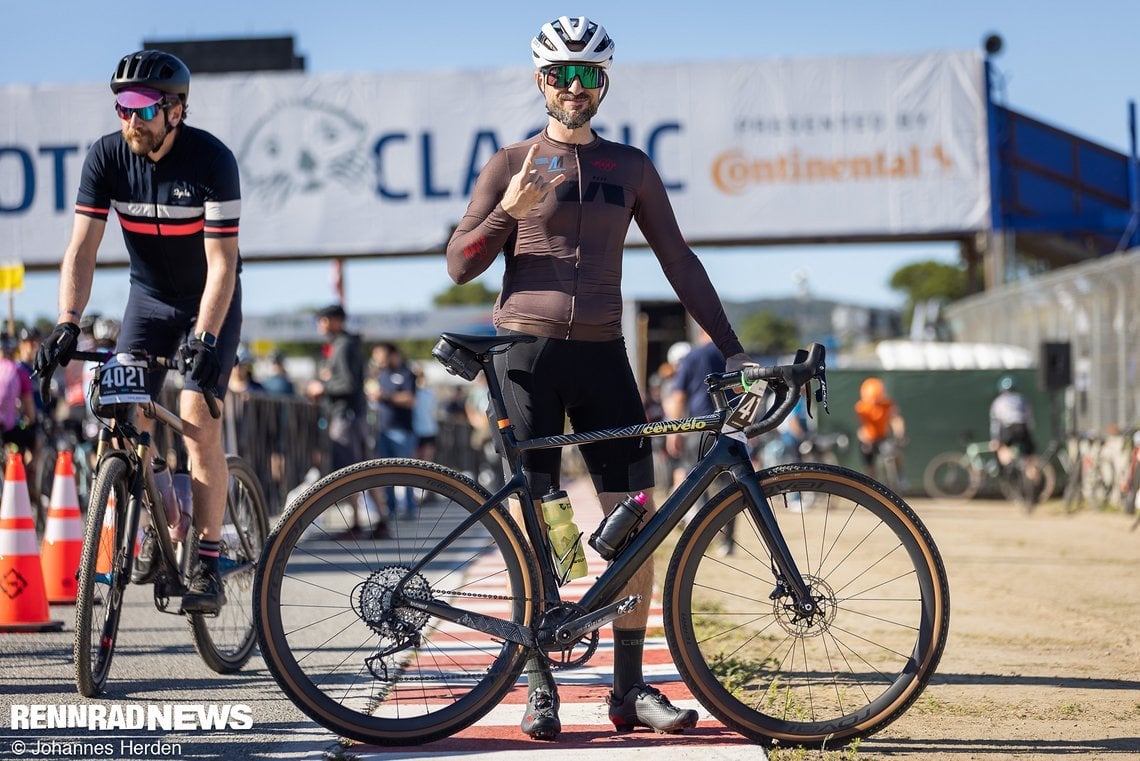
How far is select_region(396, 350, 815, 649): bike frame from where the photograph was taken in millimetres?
4574

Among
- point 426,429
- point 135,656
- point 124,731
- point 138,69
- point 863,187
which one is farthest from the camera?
point 863,187

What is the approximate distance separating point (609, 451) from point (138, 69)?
224 cm

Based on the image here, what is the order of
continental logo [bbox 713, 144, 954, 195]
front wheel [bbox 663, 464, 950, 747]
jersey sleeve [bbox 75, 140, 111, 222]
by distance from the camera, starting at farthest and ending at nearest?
continental logo [bbox 713, 144, 954, 195] → jersey sleeve [bbox 75, 140, 111, 222] → front wheel [bbox 663, 464, 950, 747]

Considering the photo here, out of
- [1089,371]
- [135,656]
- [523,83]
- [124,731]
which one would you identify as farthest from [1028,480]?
[124,731]

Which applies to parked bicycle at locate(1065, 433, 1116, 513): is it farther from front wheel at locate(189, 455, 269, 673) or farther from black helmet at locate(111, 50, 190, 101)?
black helmet at locate(111, 50, 190, 101)

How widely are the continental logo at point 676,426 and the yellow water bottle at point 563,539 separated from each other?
340 millimetres

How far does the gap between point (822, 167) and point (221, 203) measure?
2427 cm

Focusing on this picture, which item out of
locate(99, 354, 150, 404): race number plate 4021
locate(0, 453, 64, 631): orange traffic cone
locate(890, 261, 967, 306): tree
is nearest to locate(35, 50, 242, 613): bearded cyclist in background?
locate(99, 354, 150, 404): race number plate 4021

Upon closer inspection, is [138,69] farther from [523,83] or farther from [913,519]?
[523,83]

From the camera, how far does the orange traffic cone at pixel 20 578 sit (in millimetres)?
6738

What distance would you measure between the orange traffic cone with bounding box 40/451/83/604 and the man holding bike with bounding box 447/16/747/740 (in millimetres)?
3189

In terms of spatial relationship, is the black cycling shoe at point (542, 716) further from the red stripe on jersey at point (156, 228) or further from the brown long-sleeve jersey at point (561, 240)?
the red stripe on jersey at point (156, 228)

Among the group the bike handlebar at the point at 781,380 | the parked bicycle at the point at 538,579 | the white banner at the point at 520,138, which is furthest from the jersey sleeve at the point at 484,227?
the white banner at the point at 520,138

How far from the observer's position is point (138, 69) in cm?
550
